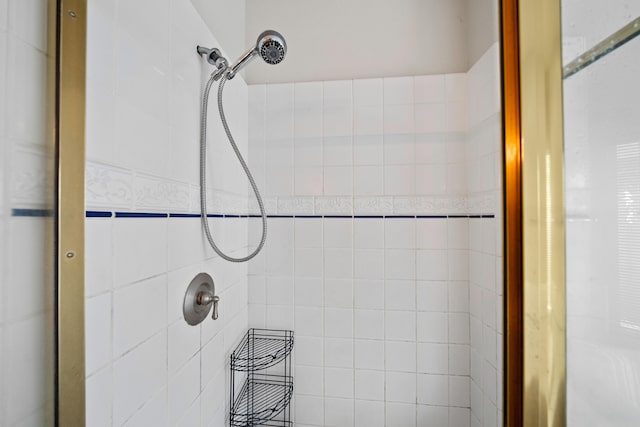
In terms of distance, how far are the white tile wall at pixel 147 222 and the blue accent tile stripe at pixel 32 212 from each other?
0.08 meters

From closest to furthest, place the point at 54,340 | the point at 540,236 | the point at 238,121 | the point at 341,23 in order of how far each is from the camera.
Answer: the point at 54,340 < the point at 540,236 < the point at 238,121 < the point at 341,23

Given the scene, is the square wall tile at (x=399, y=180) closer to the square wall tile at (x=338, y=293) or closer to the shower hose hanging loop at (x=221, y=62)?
the square wall tile at (x=338, y=293)

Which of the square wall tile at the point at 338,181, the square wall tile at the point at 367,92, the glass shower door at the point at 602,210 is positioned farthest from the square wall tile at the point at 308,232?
the glass shower door at the point at 602,210

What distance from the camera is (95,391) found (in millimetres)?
475

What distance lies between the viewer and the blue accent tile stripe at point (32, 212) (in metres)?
0.35

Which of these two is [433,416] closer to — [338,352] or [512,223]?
[338,352]

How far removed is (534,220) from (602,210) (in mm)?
130

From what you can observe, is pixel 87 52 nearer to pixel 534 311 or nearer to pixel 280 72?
pixel 280 72

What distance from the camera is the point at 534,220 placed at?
71 cm

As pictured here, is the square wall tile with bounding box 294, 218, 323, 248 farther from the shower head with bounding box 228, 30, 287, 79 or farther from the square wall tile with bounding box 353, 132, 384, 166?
the shower head with bounding box 228, 30, 287, 79

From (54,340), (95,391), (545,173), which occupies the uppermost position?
(545,173)

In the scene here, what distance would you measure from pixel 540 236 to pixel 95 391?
1082 mm

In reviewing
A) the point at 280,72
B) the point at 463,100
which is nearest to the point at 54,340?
the point at 280,72

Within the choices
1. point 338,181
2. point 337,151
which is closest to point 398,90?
point 337,151
